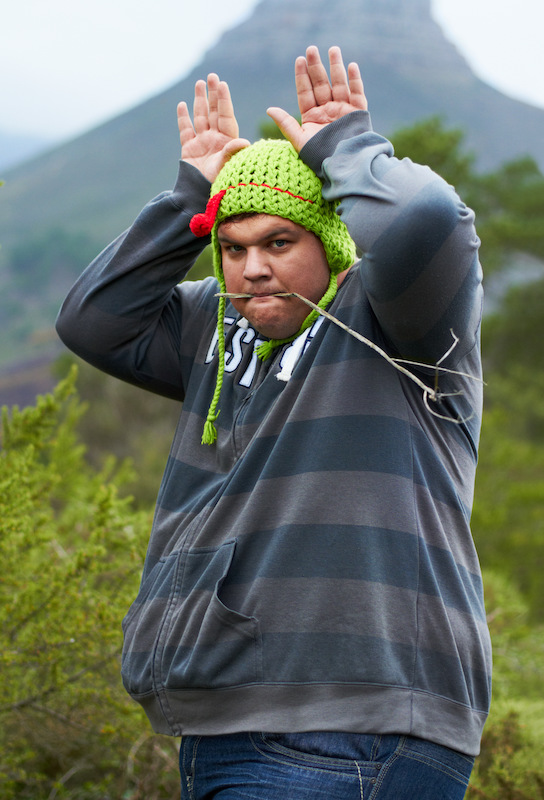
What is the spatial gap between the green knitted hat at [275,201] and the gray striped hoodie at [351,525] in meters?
0.04

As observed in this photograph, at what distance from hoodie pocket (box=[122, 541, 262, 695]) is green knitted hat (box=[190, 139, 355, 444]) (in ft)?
1.03

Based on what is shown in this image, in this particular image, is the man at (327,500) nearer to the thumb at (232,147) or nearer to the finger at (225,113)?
the thumb at (232,147)

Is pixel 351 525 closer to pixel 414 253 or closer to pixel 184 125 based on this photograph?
pixel 414 253

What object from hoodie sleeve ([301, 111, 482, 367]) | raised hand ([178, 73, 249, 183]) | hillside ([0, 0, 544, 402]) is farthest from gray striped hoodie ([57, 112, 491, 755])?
hillside ([0, 0, 544, 402])

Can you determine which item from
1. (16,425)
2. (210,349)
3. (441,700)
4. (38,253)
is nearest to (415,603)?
(441,700)

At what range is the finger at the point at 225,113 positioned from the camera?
6.55ft

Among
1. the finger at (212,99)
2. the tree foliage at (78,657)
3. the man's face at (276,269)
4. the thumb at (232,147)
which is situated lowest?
the tree foliage at (78,657)

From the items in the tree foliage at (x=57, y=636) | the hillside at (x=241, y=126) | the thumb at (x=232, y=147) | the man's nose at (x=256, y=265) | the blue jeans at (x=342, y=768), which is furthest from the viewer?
the hillside at (x=241, y=126)

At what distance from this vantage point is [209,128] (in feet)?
6.73

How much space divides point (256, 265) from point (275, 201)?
0.14m

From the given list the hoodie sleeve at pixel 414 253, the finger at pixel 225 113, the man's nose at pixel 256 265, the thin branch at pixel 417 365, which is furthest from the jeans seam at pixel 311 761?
the finger at pixel 225 113

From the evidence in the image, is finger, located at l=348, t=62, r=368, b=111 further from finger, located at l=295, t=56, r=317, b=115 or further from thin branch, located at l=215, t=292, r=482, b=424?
thin branch, located at l=215, t=292, r=482, b=424

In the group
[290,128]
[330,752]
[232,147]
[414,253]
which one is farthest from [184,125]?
[330,752]

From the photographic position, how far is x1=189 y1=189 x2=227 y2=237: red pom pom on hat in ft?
5.81
